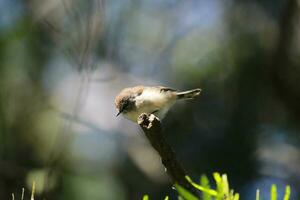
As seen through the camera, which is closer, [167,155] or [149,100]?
[167,155]

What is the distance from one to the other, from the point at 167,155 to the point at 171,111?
124 inches

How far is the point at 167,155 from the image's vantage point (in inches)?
49.8

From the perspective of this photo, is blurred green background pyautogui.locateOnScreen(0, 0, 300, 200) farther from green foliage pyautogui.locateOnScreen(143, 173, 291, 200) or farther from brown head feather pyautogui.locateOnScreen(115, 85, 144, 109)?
green foliage pyautogui.locateOnScreen(143, 173, 291, 200)

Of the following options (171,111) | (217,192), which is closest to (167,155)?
(217,192)

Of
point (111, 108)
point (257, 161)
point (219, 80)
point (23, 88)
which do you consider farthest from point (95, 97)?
point (257, 161)

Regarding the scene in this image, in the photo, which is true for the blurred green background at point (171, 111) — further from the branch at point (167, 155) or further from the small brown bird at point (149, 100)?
the branch at point (167, 155)

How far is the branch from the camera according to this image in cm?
119

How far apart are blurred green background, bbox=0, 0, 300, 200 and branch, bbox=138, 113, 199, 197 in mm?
2587

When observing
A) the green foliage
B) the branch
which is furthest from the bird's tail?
the green foliage

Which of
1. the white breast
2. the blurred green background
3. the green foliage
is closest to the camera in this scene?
the green foliage

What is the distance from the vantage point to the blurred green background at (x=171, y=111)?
13.5 feet

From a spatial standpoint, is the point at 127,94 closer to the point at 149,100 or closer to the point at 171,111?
the point at 149,100

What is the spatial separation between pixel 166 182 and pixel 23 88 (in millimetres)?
1116

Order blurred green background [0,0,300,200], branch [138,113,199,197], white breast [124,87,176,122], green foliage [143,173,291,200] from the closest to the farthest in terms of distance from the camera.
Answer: green foliage [143,173,291,200] → branch [138,113,199,197] → white breast [124,87,176,122] → blurred green background [0,0,300,200]
